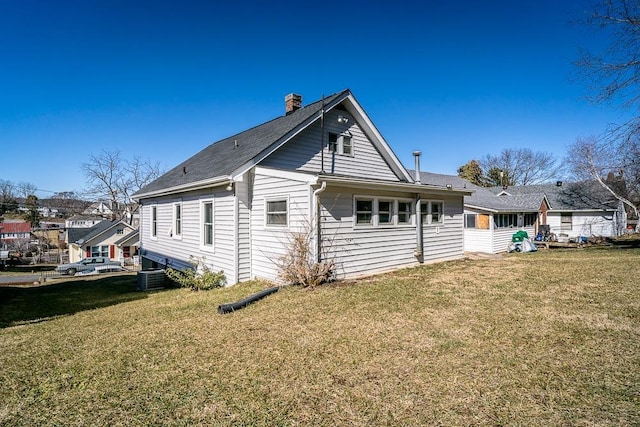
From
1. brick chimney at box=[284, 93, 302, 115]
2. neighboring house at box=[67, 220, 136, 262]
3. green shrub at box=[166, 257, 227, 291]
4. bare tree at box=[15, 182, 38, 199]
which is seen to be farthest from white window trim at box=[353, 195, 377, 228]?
bare tree at box=[15, 182, 38, 199]

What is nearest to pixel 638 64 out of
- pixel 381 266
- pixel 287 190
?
pixel 381 266

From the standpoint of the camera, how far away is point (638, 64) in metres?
10.5

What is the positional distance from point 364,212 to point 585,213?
2755 cm

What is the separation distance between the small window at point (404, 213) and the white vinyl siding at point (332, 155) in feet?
9.40

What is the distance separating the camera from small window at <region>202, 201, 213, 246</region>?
11.2 meters

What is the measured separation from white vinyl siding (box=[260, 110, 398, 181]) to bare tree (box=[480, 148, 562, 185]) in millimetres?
41189

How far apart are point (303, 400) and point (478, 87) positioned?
19293mm

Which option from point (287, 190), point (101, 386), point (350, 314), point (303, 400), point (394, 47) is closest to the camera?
point (303, 400)

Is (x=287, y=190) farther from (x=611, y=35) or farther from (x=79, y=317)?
(x=611, y=35)

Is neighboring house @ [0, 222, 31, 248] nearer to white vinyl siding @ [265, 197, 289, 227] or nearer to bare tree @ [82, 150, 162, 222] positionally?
bare tree @ [82, 150, 162, 222]

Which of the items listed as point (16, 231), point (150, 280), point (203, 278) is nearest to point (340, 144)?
point (203, 278)

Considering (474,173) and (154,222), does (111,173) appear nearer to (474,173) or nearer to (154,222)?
(154,222)

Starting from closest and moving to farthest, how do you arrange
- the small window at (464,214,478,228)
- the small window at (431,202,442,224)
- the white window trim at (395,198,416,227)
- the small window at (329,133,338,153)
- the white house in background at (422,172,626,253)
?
the white window trim at (395,198,416,227) → the small window at (431,202,442,224) → the small window at (329,133,338,153) → the white house in background at (422,172,626,253) → the small window at (464,214,478,228)

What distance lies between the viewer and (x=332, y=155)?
12.6m
